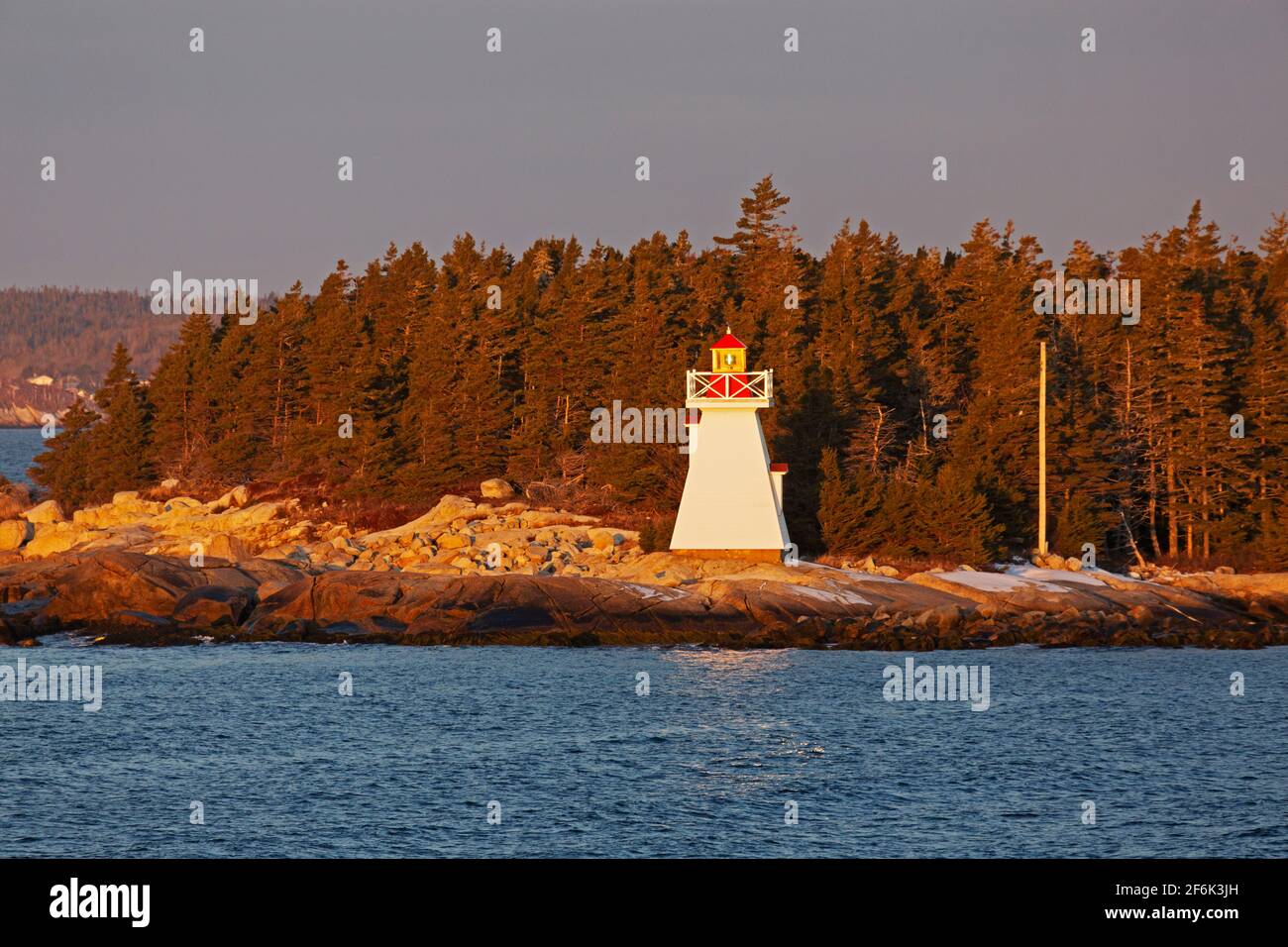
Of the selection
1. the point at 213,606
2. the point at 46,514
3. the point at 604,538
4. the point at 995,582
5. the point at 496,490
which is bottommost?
the point at 213,606

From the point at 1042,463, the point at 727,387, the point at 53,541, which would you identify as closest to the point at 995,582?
the point at 1042,463

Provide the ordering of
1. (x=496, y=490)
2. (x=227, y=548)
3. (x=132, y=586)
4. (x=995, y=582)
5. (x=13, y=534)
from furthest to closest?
(x=13, y=534) → (x=496, y=490) → (x=227, y=548) → (x=995, y=582) → (x=132, y=586)

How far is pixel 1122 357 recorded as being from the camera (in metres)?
59.8

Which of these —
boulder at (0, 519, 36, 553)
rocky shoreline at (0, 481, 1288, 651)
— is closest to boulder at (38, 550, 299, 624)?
rocky shoreline at (0, 481, 1288, 651)

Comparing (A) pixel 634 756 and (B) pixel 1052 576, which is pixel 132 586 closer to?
(A) pixel 634 756

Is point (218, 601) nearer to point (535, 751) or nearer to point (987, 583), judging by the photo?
point (535, 751)

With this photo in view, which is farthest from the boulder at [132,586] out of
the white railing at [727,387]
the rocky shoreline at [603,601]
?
the white railing at [727,387]

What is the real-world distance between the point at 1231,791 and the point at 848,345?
3272 cm

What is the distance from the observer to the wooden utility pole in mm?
50469

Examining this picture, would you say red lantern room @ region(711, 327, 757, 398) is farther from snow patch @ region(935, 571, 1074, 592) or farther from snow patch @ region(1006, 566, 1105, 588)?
snow patch @ region(1006, 566, 1105, 588)

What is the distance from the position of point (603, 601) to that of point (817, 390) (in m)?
14.6

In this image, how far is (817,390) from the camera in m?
53.3

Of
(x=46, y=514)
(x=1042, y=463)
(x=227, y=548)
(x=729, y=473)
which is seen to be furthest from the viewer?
(x=46, y=514)
